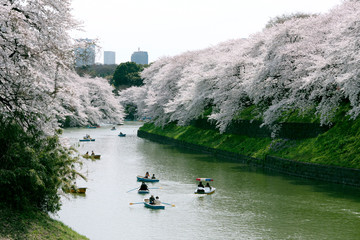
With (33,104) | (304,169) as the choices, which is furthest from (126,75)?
(33,104)

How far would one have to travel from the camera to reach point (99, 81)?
10219cm

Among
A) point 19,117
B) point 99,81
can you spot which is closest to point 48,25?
point 19,117

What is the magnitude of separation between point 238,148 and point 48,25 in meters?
31.6

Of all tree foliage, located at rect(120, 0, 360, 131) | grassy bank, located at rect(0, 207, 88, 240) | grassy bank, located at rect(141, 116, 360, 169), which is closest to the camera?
grassy bank, located at rect(0, 207, 88, 240)

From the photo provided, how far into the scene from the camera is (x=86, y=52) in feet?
54.2

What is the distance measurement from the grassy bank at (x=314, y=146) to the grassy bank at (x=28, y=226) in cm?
1984

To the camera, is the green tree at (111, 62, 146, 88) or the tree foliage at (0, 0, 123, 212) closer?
the tree foliage at (0, 0, 123, 212)

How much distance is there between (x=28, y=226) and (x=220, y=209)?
499 inches

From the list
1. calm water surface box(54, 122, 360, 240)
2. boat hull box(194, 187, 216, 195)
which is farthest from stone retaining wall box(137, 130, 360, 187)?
boat hull box(194, 187, 216, 195)

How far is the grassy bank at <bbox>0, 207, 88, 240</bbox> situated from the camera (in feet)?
42.4

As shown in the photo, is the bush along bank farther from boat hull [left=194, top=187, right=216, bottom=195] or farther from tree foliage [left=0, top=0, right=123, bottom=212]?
tree foliage [left=0, top=0, right=123, bottom=212]

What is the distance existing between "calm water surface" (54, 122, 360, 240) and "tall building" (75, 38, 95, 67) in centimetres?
370

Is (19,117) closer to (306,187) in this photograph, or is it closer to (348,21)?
(306,187)

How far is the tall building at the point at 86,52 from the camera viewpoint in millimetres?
16266
